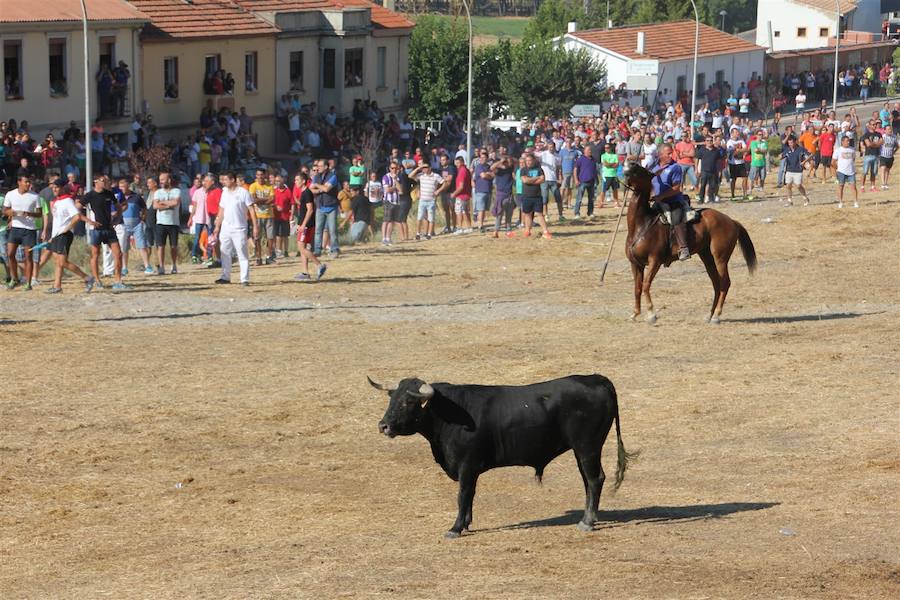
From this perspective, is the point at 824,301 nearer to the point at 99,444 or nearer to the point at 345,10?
the point at 99,444

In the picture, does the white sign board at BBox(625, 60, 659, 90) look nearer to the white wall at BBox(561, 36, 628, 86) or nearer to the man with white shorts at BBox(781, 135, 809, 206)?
the white wall at BBox(561, 36, 628, 86)

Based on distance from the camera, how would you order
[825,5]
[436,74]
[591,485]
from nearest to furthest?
[591,485] < [436,74] < [825,5]

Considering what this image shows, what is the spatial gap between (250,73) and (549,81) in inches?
642

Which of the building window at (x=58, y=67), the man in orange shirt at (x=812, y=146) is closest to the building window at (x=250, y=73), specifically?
the building window at (x=58, y=67)

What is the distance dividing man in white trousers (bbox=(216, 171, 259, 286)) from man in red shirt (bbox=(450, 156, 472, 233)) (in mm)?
8052

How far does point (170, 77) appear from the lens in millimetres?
51031

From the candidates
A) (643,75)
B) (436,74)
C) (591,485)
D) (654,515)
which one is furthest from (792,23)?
(591,485)

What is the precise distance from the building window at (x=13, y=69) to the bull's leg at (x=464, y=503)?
35286 millimetres

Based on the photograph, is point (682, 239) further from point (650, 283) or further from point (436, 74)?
point (436, 74)

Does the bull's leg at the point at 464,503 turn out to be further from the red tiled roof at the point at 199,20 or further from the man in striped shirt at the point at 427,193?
the red tiled roof at the point at 199,20

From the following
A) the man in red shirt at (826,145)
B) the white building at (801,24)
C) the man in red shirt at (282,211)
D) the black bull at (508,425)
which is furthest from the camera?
the white building at (801,24)

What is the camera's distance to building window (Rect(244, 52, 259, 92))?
5466 centimetres

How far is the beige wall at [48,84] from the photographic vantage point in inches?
1734

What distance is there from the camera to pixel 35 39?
44.5 meters
